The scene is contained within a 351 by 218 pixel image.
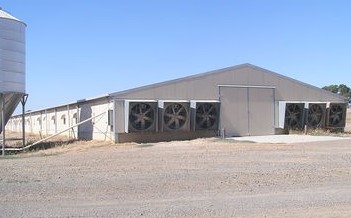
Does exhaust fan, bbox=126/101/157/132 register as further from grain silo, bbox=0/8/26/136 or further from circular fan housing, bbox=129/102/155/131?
grain silo, bbox=0/8/26/136

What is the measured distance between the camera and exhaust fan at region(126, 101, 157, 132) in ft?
92.3

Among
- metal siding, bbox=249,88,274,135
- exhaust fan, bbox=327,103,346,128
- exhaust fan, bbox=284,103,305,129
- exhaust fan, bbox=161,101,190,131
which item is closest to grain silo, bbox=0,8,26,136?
exhaust fan, bbox=161,101,190,131

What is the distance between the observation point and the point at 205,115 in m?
30.8

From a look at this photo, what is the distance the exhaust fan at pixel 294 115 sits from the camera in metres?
33.8

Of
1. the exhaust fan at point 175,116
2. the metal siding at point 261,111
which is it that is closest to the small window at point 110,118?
the exhaust fan at point 175,116

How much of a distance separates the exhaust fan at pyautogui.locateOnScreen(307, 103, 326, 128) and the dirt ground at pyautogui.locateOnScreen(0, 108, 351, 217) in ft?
50.4

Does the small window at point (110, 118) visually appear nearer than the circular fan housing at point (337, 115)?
Yes

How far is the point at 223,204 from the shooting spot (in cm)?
971

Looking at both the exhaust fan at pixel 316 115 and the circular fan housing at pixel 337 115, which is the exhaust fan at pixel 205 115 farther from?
the circular fan housing at pixel 337 115

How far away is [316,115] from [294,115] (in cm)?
179

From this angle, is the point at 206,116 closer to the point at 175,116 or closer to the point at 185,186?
the point at 175,116

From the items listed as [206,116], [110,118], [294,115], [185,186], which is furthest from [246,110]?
[185,186]

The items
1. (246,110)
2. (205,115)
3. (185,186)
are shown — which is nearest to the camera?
(185,186)

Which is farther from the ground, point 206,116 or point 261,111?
point 261,111
